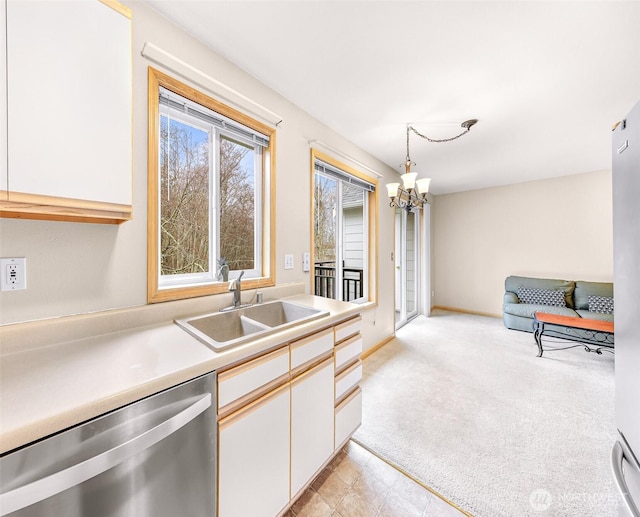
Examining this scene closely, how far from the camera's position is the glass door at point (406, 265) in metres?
4.55

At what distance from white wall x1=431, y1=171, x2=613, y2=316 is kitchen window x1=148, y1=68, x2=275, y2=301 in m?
4.76

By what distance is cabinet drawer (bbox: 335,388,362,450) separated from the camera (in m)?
1.56

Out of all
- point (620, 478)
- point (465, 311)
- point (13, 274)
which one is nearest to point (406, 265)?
point (465, 311)

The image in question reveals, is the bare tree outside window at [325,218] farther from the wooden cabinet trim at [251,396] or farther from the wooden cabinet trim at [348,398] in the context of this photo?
the wooden cabinet trim at [251,396]

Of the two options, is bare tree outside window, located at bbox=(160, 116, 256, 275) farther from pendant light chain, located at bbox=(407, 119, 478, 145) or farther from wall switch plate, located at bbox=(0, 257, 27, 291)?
pendant light chain, located at bbox=(407, 119, 478, 145)

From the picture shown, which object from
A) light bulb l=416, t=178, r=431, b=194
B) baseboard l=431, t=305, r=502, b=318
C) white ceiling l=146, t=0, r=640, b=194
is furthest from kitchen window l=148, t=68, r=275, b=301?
baseboard l=431, t=305, r=502, b=318

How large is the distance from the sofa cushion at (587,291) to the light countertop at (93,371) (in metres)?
4.90

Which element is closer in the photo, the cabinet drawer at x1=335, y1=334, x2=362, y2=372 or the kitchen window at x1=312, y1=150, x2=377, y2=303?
the cabinet drawer at x1=335, y1=334, x2=362, y2=372

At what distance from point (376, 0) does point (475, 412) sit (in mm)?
2887

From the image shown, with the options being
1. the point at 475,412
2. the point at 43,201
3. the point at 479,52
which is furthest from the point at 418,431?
the point at 479,52

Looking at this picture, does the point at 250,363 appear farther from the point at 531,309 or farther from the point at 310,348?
the point at 531,309

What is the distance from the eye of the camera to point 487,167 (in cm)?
382

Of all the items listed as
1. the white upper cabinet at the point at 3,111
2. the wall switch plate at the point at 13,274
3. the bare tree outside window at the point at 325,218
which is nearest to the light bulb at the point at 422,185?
the bare tree outside window at the point at 325,218

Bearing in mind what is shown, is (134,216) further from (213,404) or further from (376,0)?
(376,0)
